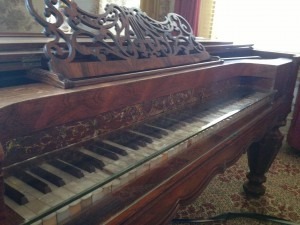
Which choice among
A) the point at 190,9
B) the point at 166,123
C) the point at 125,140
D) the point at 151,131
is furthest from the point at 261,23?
the point at 125,140

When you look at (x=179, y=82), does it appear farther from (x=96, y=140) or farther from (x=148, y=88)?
(x=96, y=140)

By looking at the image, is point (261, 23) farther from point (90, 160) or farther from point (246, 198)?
point (90, 160)

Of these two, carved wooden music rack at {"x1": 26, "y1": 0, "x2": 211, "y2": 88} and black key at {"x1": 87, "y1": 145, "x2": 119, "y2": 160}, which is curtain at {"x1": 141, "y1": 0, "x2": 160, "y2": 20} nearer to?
carved wooden music rack at {"x1": 26, "y1": 0, "x2": 211, "y2": 88}

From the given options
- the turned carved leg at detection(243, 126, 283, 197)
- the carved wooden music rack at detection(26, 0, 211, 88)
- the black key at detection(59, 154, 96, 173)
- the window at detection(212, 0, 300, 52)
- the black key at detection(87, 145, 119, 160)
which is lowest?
the turned carved leg at detection(243, 126, 283, 197)

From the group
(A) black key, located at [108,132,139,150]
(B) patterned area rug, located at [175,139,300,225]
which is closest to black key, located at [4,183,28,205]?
(A) black key, located at [108,132,139,150]

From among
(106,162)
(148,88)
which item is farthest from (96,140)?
(148,88)

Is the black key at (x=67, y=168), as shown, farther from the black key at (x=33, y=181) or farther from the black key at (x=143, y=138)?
the black key at (x=143, y=138)

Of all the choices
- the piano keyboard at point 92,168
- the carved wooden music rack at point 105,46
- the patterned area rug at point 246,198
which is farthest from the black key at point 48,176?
the patterned area rug at point 246,198

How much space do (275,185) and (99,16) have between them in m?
2.03

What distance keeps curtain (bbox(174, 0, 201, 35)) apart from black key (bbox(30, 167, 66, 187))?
3.09m

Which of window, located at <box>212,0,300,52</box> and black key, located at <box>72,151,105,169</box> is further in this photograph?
window, located at <box>212,0,300,52</box>

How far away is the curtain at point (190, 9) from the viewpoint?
3.42 meters

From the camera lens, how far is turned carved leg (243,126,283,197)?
2.02 meters

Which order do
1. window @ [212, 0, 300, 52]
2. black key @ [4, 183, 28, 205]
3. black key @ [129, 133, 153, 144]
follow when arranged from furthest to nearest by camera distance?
window @ [212, 0, 300, 52] < black key @ [129, 133, 153, 144] < black key @ [4, 183, 28, 205]
